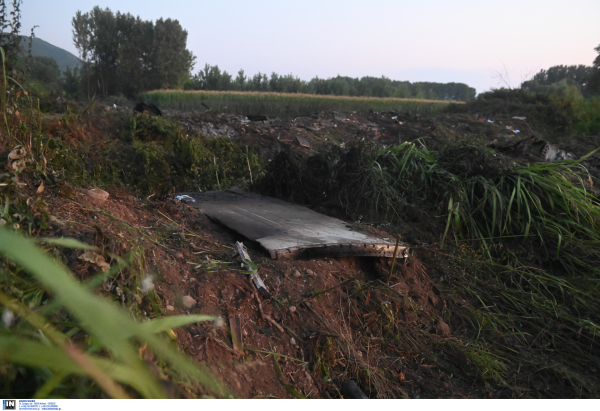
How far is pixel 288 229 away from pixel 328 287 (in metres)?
0.72

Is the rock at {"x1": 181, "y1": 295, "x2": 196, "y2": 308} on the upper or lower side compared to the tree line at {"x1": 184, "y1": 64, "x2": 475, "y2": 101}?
lower

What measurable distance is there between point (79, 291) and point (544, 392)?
2541 millimetres

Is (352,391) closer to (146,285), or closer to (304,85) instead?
(146,285)

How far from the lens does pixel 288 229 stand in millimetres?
2979

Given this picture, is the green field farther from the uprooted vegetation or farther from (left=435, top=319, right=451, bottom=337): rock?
(left=435, top=319, right=451, bottom=337): rock

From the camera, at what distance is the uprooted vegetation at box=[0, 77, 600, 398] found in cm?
87

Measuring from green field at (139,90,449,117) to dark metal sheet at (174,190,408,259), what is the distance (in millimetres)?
13574

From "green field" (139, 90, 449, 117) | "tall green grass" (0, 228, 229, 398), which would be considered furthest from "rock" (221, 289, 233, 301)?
"green field" (139, 90, 449, 117)

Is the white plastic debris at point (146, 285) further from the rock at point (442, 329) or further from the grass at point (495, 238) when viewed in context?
the rock at point (442, 329)

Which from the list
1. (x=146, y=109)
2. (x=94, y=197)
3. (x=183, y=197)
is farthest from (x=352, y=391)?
(x=146, y=109)

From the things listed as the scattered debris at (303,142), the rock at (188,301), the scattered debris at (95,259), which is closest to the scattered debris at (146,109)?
the scattered debris at (303,142)

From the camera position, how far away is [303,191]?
4.35 metres

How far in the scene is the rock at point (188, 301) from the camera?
5.89ft

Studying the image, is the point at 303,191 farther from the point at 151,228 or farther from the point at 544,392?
the point at 544,392
